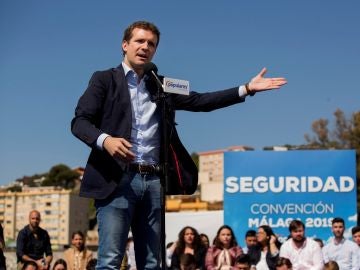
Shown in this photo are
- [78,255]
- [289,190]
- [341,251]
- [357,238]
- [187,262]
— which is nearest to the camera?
[187,262]

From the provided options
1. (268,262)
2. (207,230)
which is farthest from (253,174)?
(268,262)

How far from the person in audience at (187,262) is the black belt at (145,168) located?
19.2 ft

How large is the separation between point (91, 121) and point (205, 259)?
6414 mm

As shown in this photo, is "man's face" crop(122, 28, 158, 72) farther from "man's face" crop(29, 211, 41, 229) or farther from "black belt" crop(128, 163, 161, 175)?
"man's face" crop(29, 211, 41, 229)

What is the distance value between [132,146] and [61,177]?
351 ft

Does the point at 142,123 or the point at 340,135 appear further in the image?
the point at 340,135

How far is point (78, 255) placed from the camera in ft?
32.9

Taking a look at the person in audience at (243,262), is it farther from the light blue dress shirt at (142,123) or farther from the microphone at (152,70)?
the microphone at (152,70)

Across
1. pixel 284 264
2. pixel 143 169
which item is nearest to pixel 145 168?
pixel 143 169

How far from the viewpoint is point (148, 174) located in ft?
11.8

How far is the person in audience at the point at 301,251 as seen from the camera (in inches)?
341

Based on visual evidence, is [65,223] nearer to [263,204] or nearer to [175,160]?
[263,204]

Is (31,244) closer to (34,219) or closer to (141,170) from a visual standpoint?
(34,219)

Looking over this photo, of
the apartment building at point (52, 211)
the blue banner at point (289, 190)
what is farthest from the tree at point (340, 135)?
the apartment building at point (52, 211)
